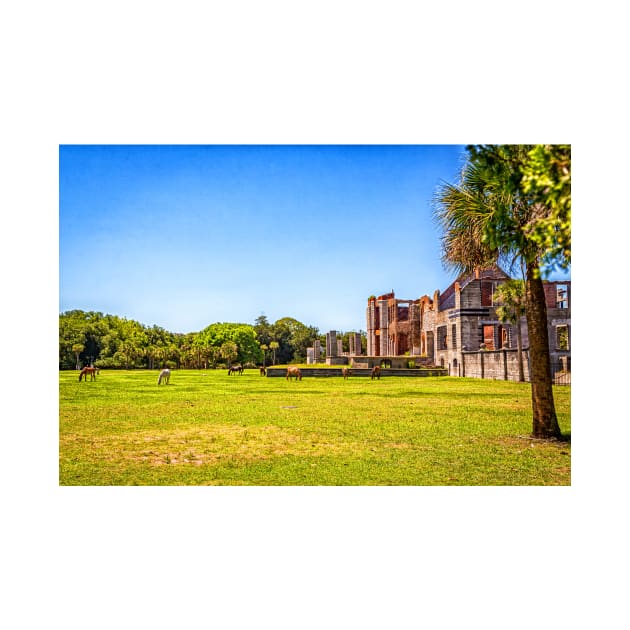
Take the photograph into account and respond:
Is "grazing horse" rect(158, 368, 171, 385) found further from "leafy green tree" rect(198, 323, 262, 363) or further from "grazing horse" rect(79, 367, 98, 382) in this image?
"grazing horse" rect(79, 367, 98, 382)

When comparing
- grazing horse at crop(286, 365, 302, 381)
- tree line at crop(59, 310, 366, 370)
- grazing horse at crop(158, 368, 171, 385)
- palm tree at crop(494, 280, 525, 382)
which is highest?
palm tree at crop(494, 280, 525, 382)

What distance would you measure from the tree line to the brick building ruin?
764cm

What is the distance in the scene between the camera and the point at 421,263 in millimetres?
9297

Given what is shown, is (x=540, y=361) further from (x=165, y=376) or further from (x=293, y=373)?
(x=293, y=373)

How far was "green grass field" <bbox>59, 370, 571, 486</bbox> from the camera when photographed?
7.02 meters

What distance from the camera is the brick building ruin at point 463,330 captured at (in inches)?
737

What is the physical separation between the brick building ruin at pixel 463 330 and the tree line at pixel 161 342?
764 cm

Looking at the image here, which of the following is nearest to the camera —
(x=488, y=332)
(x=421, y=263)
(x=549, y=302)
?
(x=421, y=263)

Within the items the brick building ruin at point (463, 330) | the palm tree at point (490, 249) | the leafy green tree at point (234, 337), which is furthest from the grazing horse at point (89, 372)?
the brick building ruin at point (463, 330)

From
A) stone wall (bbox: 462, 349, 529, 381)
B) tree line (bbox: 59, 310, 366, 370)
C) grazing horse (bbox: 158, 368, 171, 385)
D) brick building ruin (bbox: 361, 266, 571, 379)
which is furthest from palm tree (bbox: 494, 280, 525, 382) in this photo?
grazing horse (bbox: 158, 368, 171, 385)

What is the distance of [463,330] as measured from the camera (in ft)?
70.7
